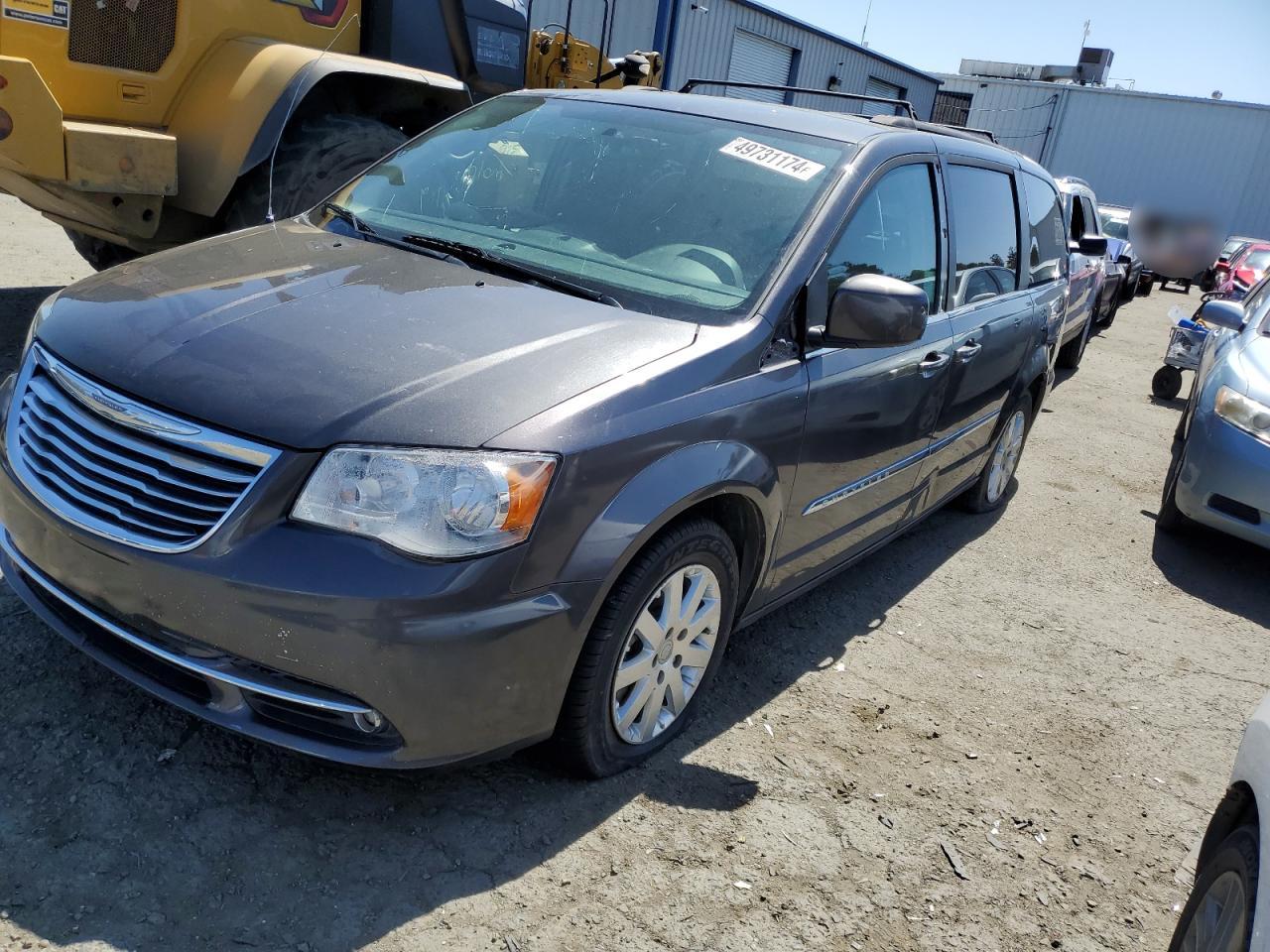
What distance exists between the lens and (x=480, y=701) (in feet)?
7.70

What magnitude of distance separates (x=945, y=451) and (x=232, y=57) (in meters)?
4.03

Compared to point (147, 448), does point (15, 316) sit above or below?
below

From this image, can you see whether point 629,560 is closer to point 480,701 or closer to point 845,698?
point 480,701

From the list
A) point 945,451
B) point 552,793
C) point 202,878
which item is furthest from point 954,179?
point 202,878

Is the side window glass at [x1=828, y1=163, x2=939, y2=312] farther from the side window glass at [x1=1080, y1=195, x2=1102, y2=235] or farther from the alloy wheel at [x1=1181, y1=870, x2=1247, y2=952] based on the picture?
the side window glass at [x1=1080, y1=195, x2=1102, y2=235]

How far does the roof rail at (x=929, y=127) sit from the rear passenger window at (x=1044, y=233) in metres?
0.30

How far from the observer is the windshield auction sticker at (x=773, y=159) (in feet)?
11.0

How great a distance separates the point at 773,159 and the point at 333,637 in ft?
7.05

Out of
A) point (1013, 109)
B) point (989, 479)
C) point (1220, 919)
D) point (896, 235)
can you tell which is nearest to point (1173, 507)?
point (989, 479)

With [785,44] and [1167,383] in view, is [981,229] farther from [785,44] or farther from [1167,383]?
[785,44]

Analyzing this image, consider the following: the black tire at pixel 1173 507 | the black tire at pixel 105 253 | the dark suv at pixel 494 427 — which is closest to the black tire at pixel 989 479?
the black tire at pixel 1173 507

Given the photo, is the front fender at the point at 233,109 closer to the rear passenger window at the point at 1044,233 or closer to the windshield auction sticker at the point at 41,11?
the windshield auction sticker at the point at 41,11

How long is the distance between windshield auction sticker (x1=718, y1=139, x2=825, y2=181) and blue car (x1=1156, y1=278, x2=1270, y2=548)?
3234 millimetres

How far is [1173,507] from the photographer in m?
5.89
